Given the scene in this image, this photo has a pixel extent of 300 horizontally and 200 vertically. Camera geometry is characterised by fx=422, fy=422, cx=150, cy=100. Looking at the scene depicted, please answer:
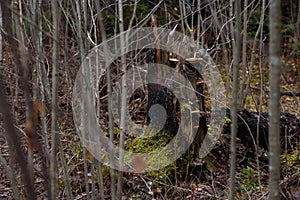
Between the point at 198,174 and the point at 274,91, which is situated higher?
the point at 274,91

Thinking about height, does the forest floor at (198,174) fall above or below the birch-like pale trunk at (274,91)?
below

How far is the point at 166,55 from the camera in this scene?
3637 mm

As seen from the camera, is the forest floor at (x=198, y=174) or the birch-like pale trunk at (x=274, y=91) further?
the forest floor at (x=198, y=174)

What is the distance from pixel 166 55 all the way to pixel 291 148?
1.37 meters

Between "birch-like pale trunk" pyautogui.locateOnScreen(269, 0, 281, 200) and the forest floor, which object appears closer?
"birch-like pale trunk" pyautogui.locateOnScreen(269, 0, 281, 200)

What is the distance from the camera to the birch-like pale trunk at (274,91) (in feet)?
3.47

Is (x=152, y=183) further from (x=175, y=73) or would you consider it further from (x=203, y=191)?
(x=175, y=73)

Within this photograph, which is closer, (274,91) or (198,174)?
(274,91)

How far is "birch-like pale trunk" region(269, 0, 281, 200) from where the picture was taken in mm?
1057

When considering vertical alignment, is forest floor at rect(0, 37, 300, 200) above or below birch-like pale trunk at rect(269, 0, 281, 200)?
below

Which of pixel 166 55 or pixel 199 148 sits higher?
pixel 166 55

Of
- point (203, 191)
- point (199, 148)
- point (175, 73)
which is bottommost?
point (203, 191)

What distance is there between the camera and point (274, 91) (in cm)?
110

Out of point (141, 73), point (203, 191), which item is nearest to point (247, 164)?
point (203, 191)
